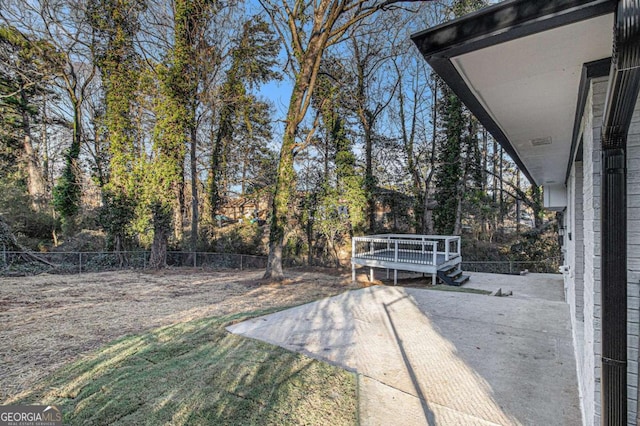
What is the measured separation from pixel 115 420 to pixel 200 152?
12948mm

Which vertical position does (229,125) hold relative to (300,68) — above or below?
below

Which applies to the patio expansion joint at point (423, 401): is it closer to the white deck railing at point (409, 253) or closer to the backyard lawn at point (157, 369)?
the backyard lawn at point (157, 369)

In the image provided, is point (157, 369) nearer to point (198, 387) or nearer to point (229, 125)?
point (198, 387)

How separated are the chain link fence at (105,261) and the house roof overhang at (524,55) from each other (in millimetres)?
12638

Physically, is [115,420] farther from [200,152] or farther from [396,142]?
[396,142]

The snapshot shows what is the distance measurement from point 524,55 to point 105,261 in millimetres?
14128

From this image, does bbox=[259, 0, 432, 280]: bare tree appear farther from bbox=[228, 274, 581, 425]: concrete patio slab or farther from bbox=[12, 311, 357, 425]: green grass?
bbox=[12, 311, 357, 425]: green grass

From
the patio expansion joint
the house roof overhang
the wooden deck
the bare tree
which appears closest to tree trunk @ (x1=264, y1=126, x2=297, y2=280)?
the bare tree

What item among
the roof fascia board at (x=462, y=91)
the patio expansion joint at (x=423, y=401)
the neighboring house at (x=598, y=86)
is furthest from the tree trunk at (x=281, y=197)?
the neighboring house at (x=598, y=86)

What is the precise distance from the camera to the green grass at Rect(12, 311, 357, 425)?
93.7 inches

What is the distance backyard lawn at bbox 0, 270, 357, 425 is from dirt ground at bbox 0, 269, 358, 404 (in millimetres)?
23

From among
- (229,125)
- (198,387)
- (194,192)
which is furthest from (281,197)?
(198,387)

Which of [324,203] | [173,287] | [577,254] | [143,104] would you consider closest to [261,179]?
[324,203]

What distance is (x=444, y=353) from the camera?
146 inches
